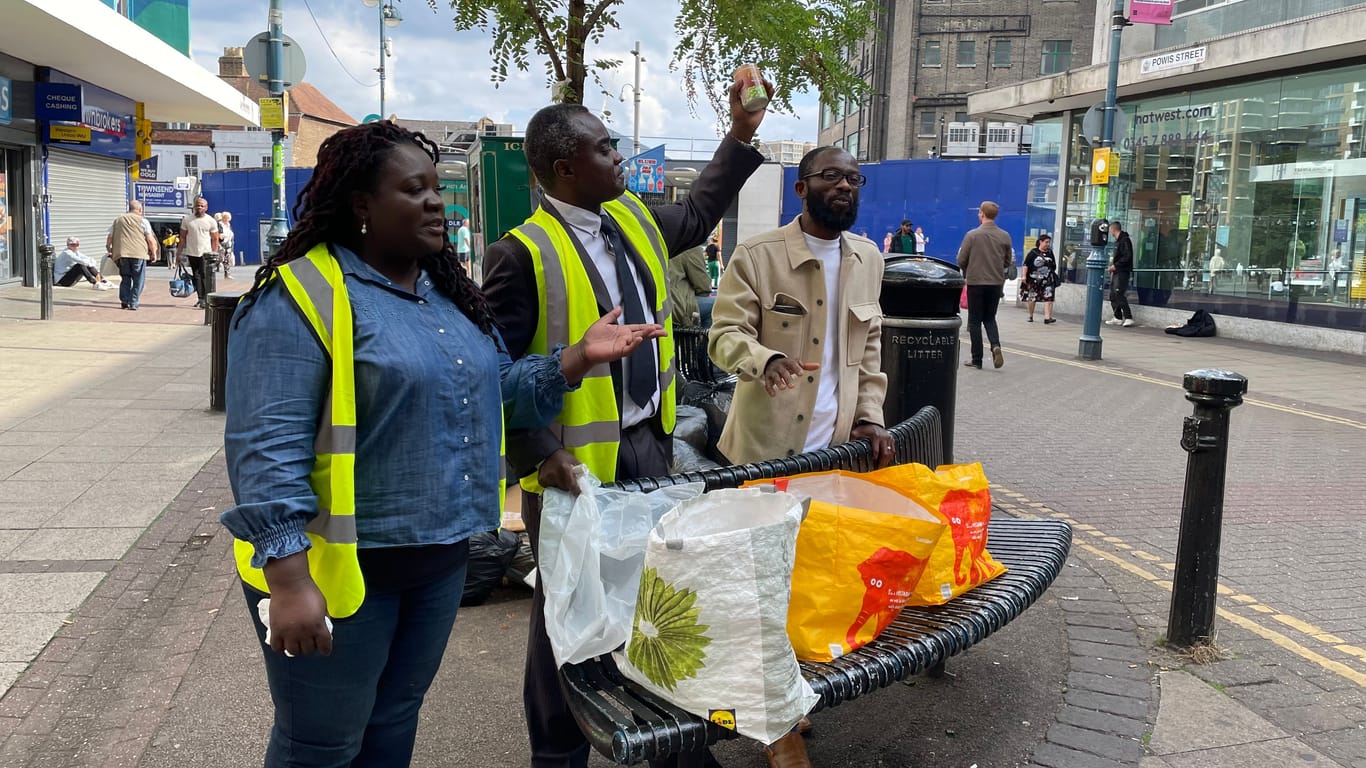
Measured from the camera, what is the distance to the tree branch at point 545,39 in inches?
252

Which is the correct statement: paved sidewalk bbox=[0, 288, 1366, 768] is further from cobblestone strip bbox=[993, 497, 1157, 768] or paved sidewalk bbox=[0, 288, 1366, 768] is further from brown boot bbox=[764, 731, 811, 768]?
brown boot bbox=[764, 731, 811, 768]

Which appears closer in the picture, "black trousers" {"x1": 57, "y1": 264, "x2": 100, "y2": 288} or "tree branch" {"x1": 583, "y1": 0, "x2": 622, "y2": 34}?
"tree branch" {"x1": 583, "y1": 0, "x2": 622, "y2": 34}

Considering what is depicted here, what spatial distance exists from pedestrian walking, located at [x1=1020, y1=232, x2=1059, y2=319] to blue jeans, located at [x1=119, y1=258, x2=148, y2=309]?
15.3m

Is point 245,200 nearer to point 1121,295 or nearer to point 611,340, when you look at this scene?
point 1121,295

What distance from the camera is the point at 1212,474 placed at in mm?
4051

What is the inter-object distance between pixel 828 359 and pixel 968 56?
55514 mm

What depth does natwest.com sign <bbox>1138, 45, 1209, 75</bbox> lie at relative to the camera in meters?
16.9

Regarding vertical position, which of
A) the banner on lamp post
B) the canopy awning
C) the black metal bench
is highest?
the banner on lamp post

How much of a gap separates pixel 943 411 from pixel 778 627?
3785 mm

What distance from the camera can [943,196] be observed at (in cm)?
2964

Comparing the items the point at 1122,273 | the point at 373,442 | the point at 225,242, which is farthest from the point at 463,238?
the point at 373,442

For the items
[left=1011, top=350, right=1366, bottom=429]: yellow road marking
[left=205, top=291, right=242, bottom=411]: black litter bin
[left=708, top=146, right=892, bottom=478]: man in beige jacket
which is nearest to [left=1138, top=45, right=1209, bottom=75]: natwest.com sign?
[left=1011, top=350, right=1366, bottom=429]: yellow road marking

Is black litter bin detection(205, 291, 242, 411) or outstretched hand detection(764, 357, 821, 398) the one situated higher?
outstretched hand detection(764, 357, 821, 398)

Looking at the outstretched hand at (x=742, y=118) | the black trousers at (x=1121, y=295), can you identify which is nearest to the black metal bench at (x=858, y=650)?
the outstretched hand at (x=742, y=118)
